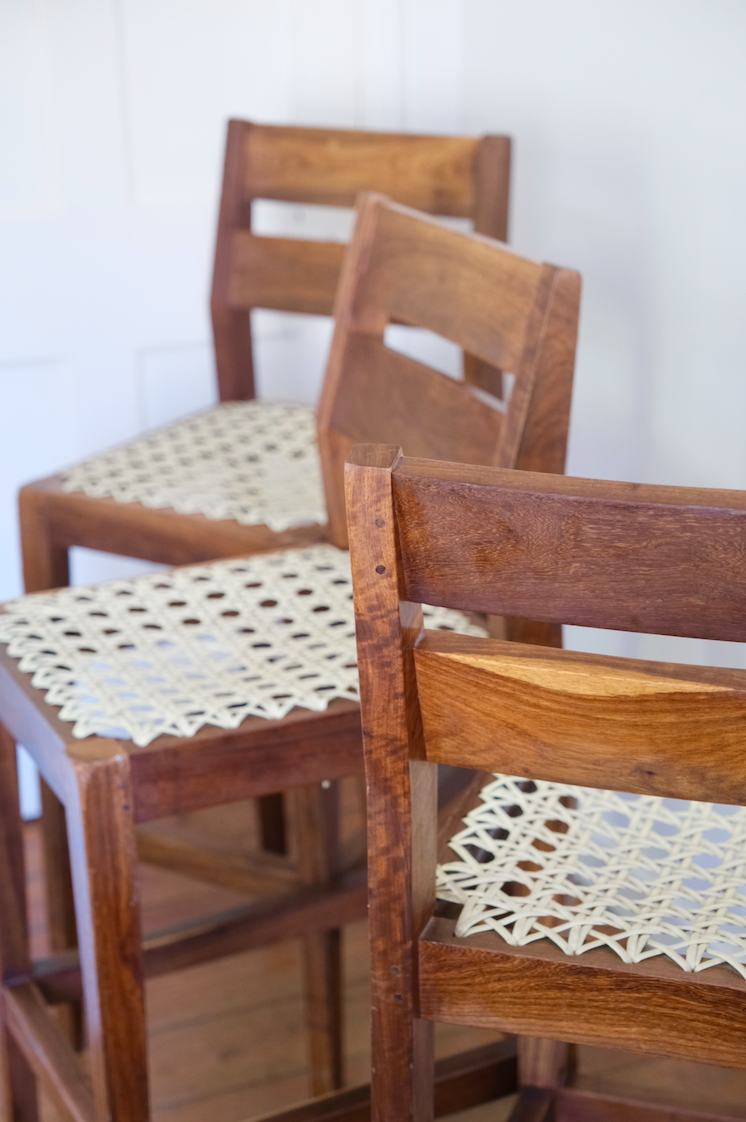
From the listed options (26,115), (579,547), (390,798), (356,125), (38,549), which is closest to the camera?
(579,547)

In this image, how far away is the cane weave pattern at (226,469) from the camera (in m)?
1.25

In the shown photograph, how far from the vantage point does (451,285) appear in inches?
38.9

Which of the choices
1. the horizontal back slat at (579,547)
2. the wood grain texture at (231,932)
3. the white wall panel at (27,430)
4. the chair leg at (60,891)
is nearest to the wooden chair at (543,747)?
the horizontal back slat at (579,547)

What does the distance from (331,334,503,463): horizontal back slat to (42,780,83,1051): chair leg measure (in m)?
0.54

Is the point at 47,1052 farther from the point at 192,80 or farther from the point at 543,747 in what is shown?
the point at 192,80

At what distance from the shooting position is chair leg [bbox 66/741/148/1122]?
80 cm

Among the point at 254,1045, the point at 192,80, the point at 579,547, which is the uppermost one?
the point at 192,80

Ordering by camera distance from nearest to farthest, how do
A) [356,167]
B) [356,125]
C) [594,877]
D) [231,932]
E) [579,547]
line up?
[579,547], [594,877], [231,932], [356,167], [356,125]

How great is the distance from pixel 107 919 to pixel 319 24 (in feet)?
4.49

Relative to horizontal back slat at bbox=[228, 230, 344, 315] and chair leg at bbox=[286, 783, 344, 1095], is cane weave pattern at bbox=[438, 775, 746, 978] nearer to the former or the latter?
chair leg at bbox=[286, 783, 344, 1095]

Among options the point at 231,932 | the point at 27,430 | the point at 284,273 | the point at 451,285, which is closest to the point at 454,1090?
the point at 231,932

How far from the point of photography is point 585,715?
56 centimetres

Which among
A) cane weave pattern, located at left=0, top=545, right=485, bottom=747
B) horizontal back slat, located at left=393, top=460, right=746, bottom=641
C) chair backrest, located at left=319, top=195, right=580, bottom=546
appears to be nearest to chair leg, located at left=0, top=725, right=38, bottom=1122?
cane weave pattern, located at left=0, top=545, right=485, bottom=747

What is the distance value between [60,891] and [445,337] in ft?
2.56
